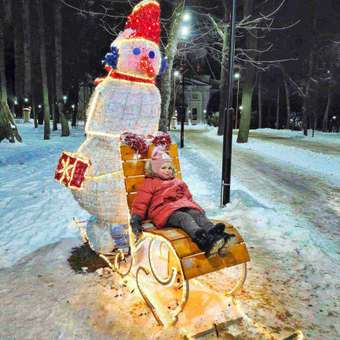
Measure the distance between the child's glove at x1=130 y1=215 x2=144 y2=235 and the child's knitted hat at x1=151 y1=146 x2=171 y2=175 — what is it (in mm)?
665

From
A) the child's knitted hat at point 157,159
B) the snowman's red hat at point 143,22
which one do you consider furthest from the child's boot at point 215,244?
the snowman's red hat at point 143,22

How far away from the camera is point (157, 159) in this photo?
4.46 metres

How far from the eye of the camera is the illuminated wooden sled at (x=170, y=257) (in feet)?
10.9

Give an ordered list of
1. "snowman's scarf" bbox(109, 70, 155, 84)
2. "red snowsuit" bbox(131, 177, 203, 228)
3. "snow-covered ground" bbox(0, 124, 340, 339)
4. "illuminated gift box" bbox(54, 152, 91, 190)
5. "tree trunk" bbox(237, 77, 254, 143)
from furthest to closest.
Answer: "tree trunk" bbox(237, 77, 254, 143), "snowman's scarf" bbox(109, 70, 155, 84), "illuminated gift box" bbox(54, 152, 91, 190), "red snowsuit" bbox(131, 177, 203, 228), "snow-covered ground" bbox(0, 124, 340, 339)

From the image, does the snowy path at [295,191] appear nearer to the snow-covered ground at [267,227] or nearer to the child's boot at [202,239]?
the snow-covered ground at [267,227]

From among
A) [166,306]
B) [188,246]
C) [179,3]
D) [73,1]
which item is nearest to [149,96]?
[188,246]

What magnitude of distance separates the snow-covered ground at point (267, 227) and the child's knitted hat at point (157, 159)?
4.78ft

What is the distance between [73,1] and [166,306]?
82.5 feet

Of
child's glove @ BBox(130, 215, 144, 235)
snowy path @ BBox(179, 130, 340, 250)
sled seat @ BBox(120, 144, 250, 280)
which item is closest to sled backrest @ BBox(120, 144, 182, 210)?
child's glove @ BBox(130, 215, 144, 235)

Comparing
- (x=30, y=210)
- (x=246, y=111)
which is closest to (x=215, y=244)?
(x=30, y=210)

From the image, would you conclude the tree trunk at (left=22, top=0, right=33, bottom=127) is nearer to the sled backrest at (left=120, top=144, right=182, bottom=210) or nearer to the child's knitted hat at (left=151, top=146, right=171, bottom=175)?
the sled backrest at (left=120, top=144, right=182, bottom=210)

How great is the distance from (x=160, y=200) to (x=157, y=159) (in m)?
0.56

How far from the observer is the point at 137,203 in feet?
13.8

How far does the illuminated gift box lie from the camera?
467 centimetres
